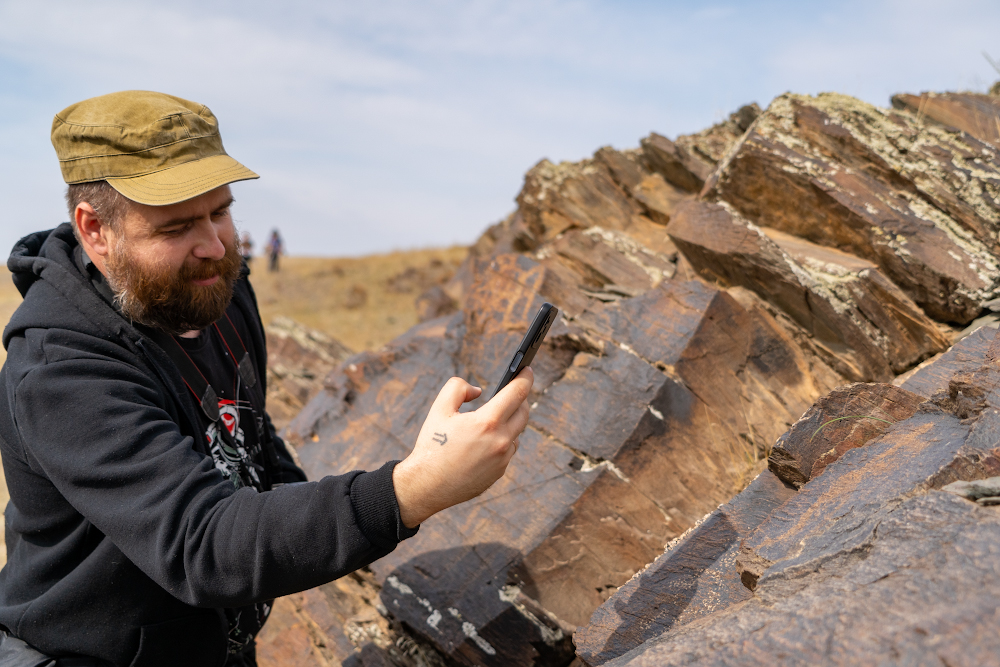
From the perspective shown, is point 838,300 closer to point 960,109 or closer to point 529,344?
point 960,109

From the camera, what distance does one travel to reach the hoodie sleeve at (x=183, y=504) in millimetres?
2041

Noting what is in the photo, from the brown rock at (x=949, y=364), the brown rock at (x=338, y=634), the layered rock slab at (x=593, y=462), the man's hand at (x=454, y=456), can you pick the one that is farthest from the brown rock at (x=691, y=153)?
the man's hand at (x=454, y=456)

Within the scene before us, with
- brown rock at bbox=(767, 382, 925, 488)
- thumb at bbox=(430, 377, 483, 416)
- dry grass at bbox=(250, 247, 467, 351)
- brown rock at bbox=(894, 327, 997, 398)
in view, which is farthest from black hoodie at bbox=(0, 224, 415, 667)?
dry grass at bbox=(250, 247, 467, 351)

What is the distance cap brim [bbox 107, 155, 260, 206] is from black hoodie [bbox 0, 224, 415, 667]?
479mm

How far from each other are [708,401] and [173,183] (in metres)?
3.72

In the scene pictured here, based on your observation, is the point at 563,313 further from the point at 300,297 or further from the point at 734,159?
the point at 300,297

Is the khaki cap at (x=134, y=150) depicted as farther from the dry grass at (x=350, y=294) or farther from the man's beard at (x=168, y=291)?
the dry grass at (x=350, y=294)

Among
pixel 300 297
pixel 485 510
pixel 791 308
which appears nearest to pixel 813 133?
pixel 791 308

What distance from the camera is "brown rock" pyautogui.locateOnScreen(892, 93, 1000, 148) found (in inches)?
236

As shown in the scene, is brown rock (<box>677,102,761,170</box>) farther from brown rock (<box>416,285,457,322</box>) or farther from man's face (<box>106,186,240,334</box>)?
man's face (<box>106,186,240,334</box>)

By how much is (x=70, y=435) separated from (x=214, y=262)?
91 cm

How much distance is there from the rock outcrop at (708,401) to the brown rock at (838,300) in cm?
2

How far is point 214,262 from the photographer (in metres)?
2.80

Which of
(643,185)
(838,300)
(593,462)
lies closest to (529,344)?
(593,462)
